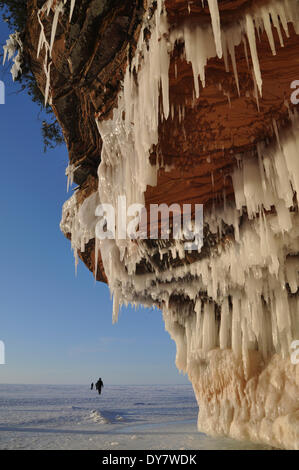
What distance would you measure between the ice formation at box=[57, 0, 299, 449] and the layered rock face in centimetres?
2

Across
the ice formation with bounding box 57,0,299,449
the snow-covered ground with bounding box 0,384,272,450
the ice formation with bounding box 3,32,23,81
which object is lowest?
the snow-covered ground with bounding box 0,384,272,450

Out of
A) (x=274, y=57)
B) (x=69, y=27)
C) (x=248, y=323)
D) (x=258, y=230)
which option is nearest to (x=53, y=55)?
(x=69, y=27)

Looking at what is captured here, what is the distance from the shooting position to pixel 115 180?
161 inches

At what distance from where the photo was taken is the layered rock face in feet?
8.68

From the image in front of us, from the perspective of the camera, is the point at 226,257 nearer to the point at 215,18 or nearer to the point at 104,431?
the point at 215,18

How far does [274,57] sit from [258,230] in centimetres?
240

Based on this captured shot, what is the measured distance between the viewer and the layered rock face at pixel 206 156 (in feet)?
8.68

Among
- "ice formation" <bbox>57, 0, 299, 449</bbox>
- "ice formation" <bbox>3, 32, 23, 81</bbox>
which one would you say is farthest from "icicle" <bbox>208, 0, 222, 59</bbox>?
"ice formation" <bbox>3, 32, 23, 81</bbox>

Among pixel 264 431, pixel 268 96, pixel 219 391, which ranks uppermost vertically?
pixel 268 96

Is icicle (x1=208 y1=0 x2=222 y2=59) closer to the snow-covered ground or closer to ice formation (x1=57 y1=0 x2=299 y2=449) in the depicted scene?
ice formation (x1=57 y1=0 x2=299 y2=449)

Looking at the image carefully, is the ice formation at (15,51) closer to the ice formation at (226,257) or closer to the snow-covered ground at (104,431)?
the ice formation at (226,257)

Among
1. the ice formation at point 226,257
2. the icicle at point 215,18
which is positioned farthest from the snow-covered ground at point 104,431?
the icicle at point 215,18

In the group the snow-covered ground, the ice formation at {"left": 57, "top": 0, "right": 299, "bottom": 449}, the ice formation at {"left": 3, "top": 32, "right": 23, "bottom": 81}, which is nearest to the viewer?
the ice formation at {"left": 57, "top": 0, "right": 299, "bottom": 449}
